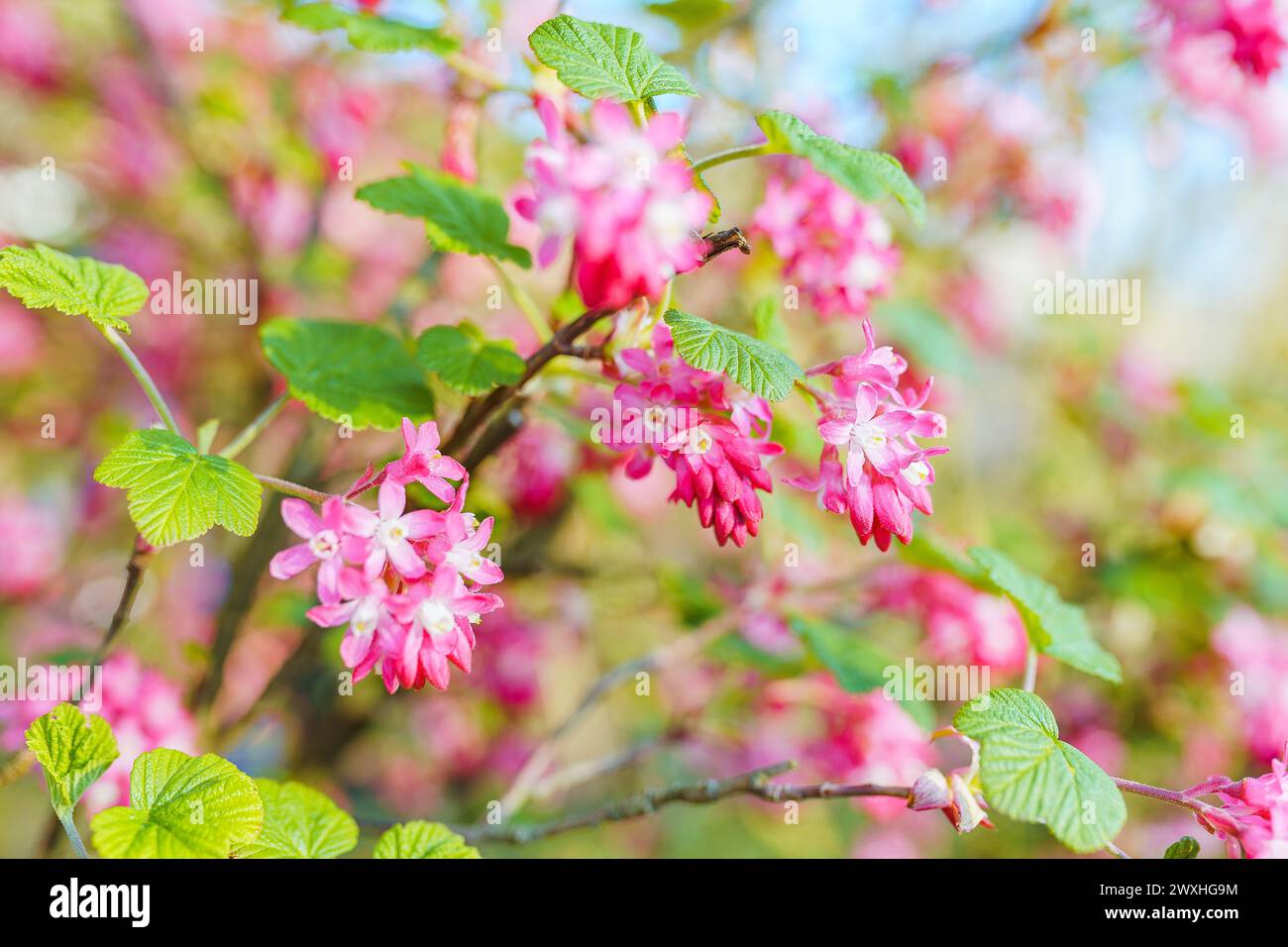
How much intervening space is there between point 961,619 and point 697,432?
3.74ft

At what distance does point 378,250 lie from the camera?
2746mm

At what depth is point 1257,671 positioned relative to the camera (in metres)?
2.11

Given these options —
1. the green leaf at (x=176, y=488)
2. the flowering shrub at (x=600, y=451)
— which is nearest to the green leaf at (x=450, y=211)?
the flowering shrub at (x=600, y=451)

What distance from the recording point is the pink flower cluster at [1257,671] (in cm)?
200

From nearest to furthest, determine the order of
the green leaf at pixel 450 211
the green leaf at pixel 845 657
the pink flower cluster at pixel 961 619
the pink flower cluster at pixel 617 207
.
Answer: the pink flower cluster at pixel 617 207
the green leaf at pixel 450 211
the green leaf at pixel 845 657
the pink flower cluster at pixel 961 619

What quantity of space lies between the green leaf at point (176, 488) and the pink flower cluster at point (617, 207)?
1.24 ft

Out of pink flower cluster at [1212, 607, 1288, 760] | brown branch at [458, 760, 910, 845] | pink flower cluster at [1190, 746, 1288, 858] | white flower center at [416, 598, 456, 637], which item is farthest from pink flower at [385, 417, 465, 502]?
pink flower cluster at [1212, 607, 1288, 760]

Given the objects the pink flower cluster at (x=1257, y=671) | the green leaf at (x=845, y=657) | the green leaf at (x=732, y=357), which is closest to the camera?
the green leaf at (x=732, y=357)

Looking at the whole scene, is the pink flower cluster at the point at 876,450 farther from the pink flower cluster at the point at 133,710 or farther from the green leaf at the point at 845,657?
the pink flower cluster at the point at 133,710

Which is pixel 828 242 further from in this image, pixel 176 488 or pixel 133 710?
pixel 133 710

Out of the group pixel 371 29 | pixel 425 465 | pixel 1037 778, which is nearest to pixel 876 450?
pixel 1037 778

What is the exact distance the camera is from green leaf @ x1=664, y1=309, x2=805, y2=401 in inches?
32.4

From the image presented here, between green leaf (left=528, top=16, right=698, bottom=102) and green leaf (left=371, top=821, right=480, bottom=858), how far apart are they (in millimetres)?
750
